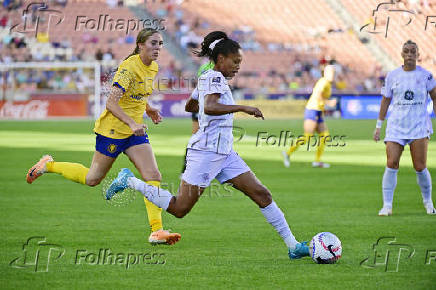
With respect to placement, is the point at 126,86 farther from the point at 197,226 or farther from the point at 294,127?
the point at 294,127

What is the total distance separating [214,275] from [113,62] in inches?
1266

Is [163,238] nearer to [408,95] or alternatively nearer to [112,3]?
[408,95]

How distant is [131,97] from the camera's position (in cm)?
855

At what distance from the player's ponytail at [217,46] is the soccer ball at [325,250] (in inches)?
73.9

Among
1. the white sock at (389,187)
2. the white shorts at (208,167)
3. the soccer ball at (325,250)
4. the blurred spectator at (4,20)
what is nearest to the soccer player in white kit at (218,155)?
the white shorts at (208,167)

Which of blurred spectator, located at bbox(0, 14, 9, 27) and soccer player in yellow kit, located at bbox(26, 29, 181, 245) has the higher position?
blurred spectator, located at bbox(0, 14, 9, 27)

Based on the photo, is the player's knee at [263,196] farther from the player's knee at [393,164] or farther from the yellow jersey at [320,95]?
the yellow jersey at [320,95]

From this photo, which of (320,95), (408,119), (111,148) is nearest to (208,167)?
(111,148)

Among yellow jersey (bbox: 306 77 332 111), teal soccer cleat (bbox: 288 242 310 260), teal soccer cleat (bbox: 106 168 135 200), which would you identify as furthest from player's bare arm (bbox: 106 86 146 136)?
yellow jersey (bbox: 306 77 332 111)

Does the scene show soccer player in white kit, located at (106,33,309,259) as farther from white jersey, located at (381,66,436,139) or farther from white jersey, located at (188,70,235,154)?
white jersey, located at (381,66,436,139)

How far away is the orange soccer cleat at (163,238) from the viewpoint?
319 inches

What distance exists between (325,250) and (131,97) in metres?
2.78

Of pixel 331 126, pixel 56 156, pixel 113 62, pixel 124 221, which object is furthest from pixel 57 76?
pixel 124 221

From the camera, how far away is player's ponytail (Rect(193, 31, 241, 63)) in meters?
7.09
